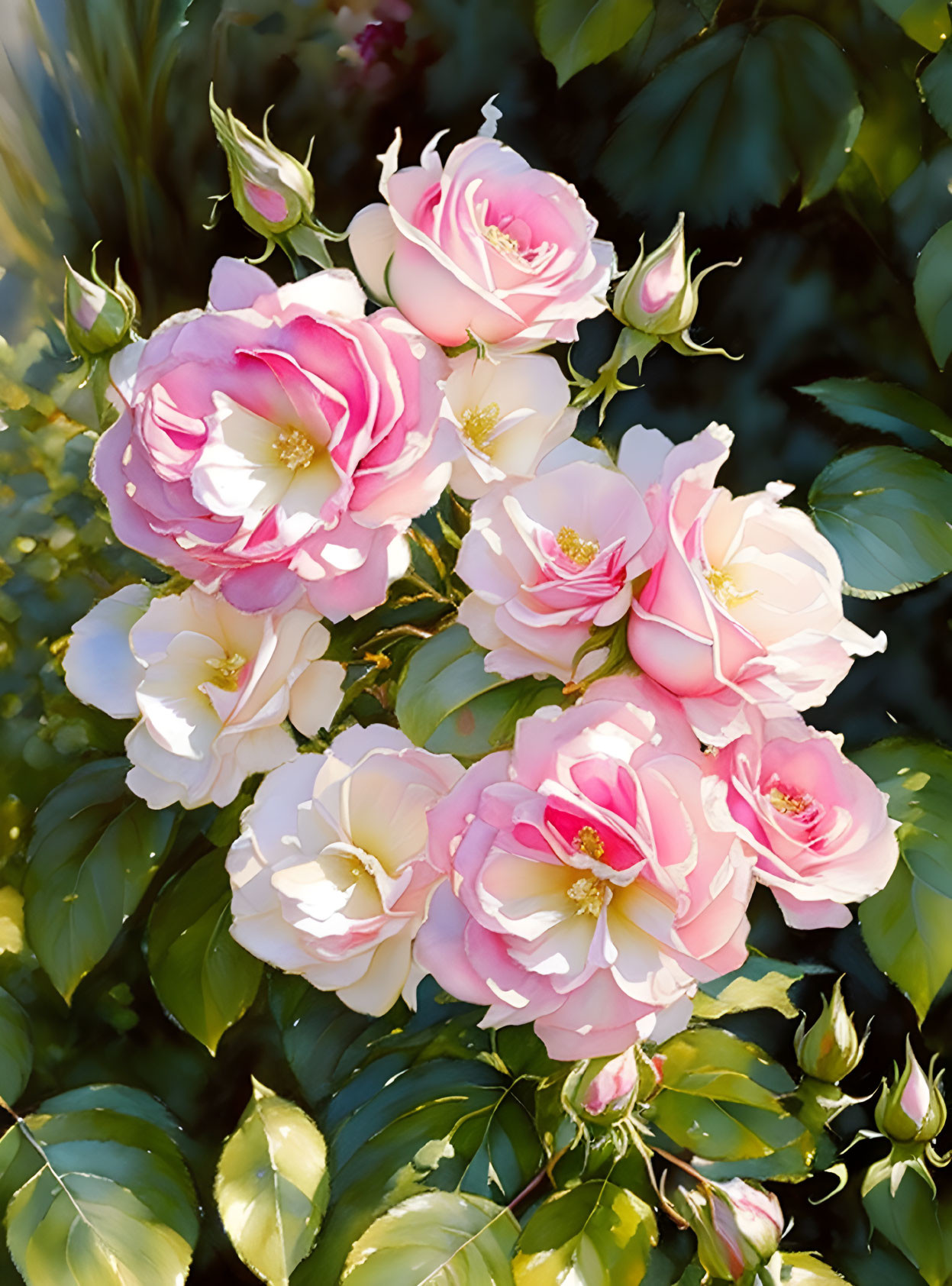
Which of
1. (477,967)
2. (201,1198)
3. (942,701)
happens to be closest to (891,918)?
(942,701)

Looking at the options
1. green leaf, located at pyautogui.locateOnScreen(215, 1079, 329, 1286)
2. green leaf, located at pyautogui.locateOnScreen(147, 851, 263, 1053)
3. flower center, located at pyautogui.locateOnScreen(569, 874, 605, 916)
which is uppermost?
flower center, located at pyautogui.locateOnScreen(569, 874, 605, 916)

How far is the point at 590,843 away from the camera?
1.13ft

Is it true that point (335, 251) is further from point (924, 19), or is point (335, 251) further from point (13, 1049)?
point (13, 1049)

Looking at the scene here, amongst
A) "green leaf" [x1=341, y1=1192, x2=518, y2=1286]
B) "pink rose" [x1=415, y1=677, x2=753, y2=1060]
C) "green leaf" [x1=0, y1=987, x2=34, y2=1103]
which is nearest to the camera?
"pink rose" [x1=415, y1=677, x2=753, y2=1060]

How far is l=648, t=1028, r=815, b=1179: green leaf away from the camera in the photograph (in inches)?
18.0

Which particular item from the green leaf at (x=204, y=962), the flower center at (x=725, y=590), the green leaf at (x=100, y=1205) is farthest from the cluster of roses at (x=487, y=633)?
the green leaf at (x=100, y=1205)

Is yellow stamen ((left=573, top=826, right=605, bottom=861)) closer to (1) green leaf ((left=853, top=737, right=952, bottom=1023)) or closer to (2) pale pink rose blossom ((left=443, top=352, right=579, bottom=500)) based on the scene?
(2) pale pink rose blossom ((left=443, top=352, right=579, bottom=500))

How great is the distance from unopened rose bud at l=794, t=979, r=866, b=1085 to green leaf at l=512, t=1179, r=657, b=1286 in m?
0.09

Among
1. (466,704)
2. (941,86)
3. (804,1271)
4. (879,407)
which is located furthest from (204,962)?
(941,86)

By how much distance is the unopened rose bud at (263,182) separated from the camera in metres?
0.40

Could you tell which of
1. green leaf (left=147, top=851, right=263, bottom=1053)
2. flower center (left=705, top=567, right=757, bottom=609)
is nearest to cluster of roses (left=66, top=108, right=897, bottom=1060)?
flower center (left=705, top=567, right=757, bottom=609)

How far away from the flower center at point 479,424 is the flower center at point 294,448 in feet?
0.19

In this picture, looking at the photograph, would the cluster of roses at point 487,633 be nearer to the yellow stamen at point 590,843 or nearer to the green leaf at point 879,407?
the yellow stamen at point 590,843

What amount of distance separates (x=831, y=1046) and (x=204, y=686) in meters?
0.30
